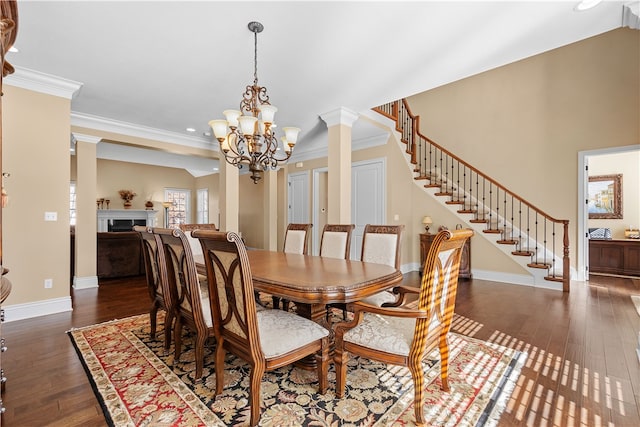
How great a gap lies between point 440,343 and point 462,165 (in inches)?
203

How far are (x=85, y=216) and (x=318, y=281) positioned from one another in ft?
15.3

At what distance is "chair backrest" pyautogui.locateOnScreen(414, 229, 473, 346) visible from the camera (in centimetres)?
148

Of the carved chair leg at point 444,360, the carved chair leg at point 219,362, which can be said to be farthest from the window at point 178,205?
the carved chair leg at point 444,360

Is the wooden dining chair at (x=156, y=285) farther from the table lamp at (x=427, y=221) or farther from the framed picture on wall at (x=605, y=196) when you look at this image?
the framed picture on wall at (x=605, y=196)

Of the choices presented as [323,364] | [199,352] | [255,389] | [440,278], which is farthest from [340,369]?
[199,352]


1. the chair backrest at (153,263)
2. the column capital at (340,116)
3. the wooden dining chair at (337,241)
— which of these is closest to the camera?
the chair backrest at (153,263)

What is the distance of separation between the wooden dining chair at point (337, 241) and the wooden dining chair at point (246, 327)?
134 cm

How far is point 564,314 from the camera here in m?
3.26

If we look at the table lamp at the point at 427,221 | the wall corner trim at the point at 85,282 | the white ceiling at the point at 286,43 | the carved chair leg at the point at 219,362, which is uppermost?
the white ceiling at the point at 286,43

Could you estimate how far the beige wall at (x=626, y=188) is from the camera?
18.0ft

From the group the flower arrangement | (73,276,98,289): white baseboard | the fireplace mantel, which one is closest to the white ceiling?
(73,276,98,289): white baseboard

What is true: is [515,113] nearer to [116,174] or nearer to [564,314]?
[564,314]

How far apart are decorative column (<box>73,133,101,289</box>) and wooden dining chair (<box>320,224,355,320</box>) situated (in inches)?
153

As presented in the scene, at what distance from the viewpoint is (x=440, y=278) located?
5.29ft
